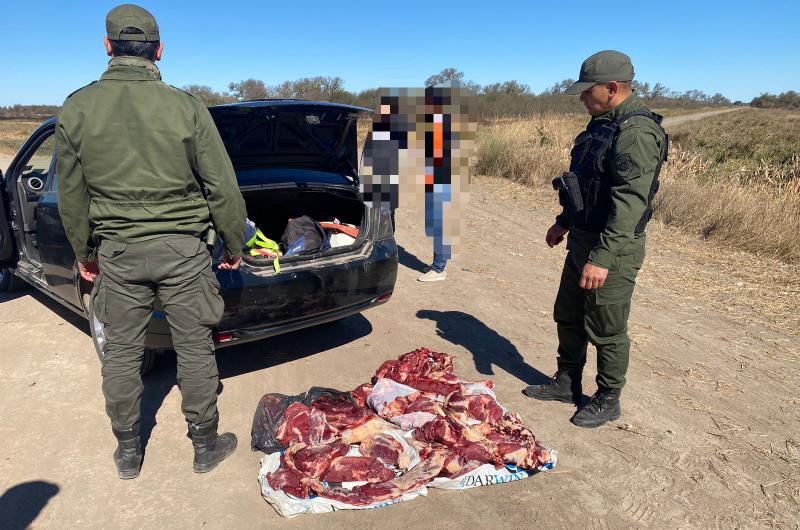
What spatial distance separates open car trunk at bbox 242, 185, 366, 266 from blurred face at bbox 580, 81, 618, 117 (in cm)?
177

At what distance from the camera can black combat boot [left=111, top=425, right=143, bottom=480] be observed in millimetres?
2941

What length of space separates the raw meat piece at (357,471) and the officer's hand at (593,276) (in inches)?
56.6

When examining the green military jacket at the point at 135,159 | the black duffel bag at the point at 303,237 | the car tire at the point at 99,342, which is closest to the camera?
the green military jacket at the point at 135,159

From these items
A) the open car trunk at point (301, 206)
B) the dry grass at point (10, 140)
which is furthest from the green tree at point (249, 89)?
the open car trunk at point (301, 206)

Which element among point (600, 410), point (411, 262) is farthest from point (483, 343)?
point (411, 262)

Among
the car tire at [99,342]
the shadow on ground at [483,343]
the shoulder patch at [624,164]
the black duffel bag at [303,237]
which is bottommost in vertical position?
the shadow on ground at [483,343]

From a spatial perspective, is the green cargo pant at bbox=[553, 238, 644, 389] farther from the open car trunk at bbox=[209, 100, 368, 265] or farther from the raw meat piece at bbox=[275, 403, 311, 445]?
the raw meat piece at bbox=[275, 403, 311, 445]

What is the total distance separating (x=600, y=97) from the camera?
3.10 metres

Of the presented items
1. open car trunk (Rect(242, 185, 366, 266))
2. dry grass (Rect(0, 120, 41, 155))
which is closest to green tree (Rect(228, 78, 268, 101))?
dry grass (Rect(0, 120, 41, 155))

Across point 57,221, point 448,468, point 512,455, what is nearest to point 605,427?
point 512,455

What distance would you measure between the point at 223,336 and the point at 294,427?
72 cm

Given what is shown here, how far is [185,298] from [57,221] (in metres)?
2.01

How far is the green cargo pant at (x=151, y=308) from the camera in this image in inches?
107

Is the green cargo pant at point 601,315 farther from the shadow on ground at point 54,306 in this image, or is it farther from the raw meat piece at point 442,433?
the shadow on ground at point 54,306
